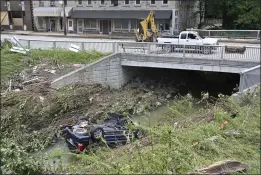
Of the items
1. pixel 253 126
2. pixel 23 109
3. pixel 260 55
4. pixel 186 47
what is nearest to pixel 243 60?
pixel 260 55

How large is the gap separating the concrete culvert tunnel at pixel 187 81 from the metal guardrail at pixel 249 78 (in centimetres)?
701

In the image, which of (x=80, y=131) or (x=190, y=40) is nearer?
(x=80, y=131)

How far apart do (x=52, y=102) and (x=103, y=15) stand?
26.1 meters

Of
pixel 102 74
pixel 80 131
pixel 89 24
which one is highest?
pixel 89 24

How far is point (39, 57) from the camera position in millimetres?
21297

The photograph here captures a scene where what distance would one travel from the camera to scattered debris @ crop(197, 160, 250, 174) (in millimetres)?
6418

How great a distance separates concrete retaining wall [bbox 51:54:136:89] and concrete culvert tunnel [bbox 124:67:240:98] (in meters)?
1.16

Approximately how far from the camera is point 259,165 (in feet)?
22.6

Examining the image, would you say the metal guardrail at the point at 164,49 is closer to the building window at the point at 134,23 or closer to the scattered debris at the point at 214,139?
the scattered debris at the point at 214,139

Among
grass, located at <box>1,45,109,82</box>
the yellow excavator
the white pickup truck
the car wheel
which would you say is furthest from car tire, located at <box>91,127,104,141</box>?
the yellow excavator

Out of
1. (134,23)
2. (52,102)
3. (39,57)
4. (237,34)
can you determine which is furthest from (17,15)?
(52,102)

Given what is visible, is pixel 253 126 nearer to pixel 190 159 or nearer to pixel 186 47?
pixel 190 159

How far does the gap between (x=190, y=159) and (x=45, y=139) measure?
8187 mm

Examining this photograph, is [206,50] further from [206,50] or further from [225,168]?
[225,168]
